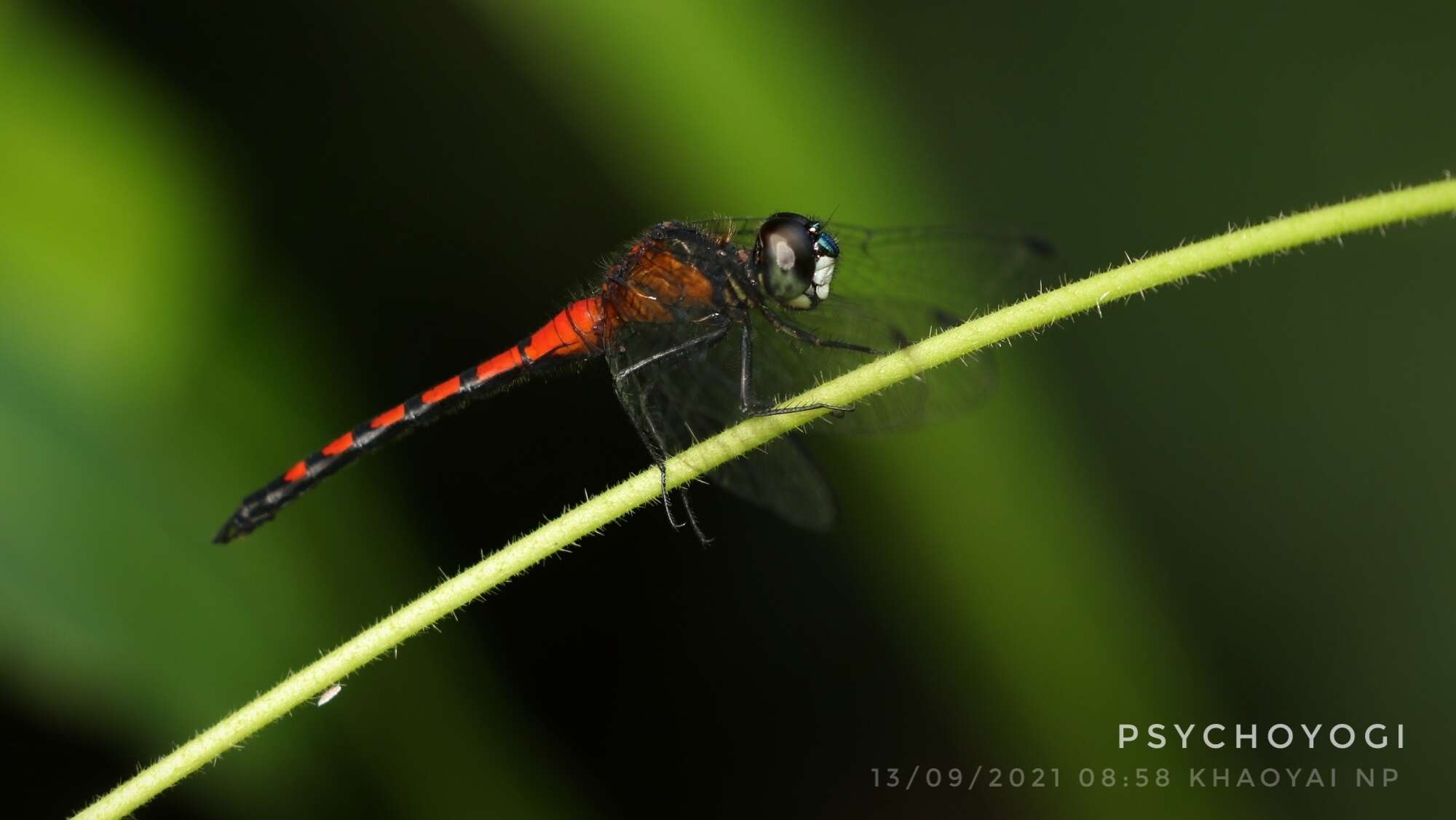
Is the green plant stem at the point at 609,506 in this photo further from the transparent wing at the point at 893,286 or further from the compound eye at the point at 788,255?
the transparent wing at the point at 893,286

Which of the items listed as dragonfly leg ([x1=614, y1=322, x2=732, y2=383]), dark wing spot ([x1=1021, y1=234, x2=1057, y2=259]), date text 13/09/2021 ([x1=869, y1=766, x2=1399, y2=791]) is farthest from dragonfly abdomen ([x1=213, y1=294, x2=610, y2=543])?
date text 13/09/2021 ([x1=869, y1=766, x2=1399, y2=791])

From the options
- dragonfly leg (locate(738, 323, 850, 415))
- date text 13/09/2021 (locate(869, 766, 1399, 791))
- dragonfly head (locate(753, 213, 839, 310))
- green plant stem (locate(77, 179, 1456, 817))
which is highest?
dragonfly head (locate(753, 213, 839, 310))

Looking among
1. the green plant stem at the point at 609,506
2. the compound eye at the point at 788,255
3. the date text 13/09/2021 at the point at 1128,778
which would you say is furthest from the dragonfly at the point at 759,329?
the green plant stem at the point at 609,506

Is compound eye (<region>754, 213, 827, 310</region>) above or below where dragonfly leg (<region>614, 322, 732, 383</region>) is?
above

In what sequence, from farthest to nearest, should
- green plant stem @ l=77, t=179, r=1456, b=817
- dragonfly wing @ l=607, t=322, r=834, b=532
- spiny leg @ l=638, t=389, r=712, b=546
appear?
dragonfly wing @ l=607, t=322, r=834, b=532, spiny leg @ l=638, t=389, r=712, b=546, green plant stem @ l=77, t=179, r=1456, b=817

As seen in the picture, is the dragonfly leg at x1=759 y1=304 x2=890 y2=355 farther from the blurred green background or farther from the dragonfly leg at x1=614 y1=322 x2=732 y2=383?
the blurred green background

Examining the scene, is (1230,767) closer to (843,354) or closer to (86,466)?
(843,354)

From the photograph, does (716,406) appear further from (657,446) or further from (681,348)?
(657,446)
